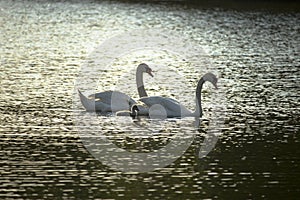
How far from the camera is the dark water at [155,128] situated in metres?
11.7

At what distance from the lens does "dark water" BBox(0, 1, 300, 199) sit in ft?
38.4

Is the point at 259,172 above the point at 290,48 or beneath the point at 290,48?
beneath

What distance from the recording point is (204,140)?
14305 mm

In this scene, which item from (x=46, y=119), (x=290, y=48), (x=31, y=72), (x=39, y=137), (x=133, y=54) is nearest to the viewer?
(x=39, y=137)

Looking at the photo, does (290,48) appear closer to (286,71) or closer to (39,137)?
(286,71)

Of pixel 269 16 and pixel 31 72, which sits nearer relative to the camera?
pixel 31 72

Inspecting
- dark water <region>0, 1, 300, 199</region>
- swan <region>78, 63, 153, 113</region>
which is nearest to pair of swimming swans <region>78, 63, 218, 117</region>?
swan <region>78, 63, 153, 113</region>

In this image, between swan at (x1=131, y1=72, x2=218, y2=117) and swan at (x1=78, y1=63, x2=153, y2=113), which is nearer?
swan at (x1=131, y1=72, x2=218, y2=117)

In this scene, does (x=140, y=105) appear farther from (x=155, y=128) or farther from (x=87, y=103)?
(x=155, y=128)

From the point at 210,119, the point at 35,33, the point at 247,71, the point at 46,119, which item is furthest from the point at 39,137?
the point at 35,33

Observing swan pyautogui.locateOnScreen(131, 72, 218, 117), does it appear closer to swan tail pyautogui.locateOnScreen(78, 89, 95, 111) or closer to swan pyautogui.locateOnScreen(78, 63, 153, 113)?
swan pyautogui.locateOnScreen(78, 63, 153, 113)

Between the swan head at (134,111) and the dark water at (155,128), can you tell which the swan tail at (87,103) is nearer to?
the dark water at (155,128)

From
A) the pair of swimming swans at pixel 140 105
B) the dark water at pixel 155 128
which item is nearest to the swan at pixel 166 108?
the pair of swimming swans at pixel 140 105

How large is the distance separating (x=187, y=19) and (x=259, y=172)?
2491cm
